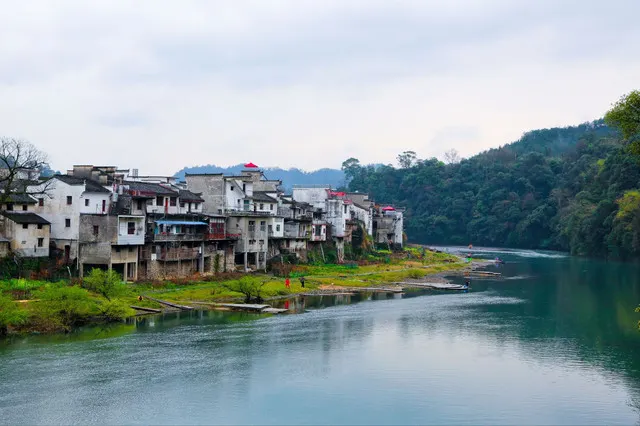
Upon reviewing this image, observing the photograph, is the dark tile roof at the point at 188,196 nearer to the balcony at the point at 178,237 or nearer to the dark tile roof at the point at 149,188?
the dark tile roof at the point at 149,188

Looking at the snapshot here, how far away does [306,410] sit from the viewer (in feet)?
108

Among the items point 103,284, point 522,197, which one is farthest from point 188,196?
point 522,197

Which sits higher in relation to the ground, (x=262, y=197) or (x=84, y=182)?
(x=262, y=197)

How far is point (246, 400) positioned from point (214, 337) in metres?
12.3

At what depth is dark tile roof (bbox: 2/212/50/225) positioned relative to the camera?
54062 millimetres

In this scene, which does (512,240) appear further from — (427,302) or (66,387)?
(66,387)

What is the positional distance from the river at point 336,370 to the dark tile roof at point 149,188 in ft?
43.0

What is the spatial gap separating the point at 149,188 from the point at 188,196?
485 centimetres

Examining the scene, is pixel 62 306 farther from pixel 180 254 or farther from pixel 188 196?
pixel 188 196

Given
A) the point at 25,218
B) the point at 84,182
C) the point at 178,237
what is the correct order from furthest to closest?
the point at 178,237, the point at 84,182, the point at 25,218

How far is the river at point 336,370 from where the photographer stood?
32312mm

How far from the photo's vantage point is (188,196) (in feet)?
221

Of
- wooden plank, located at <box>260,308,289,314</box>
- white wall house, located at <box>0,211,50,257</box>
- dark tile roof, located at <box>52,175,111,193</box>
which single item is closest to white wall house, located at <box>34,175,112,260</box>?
dark tile roof, located at <box>52,175,111,193</box>

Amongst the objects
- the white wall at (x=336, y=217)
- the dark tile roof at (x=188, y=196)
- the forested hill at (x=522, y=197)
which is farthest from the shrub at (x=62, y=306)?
the forested hill at (x=522, y=197)
